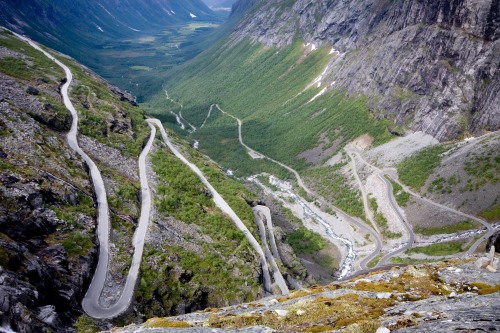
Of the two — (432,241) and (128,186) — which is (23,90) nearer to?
(128,186)

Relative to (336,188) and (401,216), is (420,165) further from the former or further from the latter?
(336,188)

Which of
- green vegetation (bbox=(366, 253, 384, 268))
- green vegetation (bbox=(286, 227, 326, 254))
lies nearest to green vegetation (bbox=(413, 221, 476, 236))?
green vegetation (bbox=(366, 253, 384, 268))

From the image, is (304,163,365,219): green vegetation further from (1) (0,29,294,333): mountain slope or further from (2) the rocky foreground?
(2) the rocky foreground

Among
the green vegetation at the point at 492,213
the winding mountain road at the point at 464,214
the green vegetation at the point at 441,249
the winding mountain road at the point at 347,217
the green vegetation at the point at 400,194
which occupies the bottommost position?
the winding mountain road at the point at 347,217

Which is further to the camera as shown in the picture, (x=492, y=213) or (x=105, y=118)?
(x=105, y=118)

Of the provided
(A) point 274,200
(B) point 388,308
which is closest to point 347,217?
(A) point 274,200

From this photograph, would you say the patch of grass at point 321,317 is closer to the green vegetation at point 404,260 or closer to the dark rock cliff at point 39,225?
the dark rock cliff at point 39,225

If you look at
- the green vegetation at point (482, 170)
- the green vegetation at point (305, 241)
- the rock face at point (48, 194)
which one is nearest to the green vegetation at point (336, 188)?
the green vegetation at point (305, 241)
